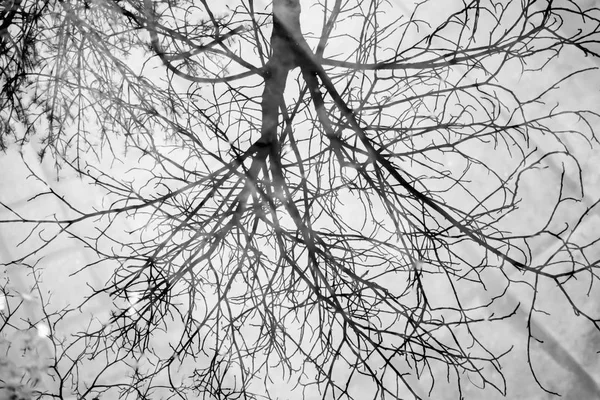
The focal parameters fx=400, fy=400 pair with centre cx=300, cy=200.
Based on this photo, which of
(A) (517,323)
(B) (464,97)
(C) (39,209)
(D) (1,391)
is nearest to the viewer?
(D) (1,391)

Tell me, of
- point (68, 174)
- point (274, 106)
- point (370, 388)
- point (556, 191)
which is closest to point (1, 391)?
point (274, 106)

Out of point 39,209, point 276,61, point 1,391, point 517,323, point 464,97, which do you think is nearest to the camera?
point 276,61

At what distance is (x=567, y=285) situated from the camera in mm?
7613

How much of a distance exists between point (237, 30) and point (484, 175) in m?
6.36

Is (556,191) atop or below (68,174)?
atop

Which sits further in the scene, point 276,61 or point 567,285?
point 567,285

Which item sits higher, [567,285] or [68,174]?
[68,174]

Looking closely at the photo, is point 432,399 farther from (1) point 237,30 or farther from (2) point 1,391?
(1) point 237,30

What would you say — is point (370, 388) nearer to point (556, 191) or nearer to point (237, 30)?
point (556, 191)

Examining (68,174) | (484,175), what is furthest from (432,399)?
(68,174)

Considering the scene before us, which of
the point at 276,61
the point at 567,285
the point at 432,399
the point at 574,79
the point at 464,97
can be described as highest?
the point at 574,79

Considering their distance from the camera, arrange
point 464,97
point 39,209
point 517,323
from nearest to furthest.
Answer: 1. point 39,209
2. point 517,323
3. point 464,97

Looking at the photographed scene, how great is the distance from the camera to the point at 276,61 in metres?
2.72

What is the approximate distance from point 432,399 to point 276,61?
6759 mm
